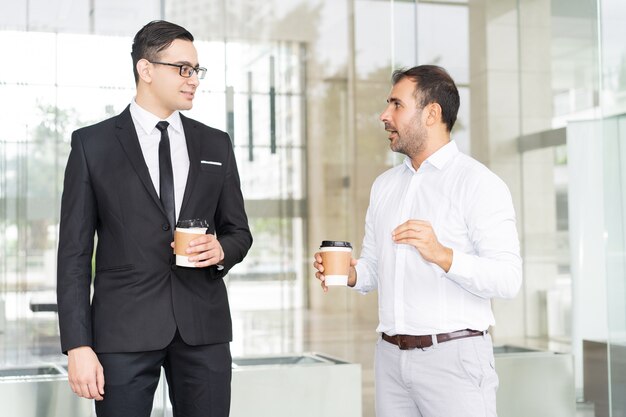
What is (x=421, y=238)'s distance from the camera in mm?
2414

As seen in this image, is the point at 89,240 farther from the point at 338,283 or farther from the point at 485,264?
the point at 485,264

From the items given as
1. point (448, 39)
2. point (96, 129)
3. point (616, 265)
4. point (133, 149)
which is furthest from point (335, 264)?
point (448, 39)

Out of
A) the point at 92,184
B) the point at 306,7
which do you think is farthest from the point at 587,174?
the point at 92,184

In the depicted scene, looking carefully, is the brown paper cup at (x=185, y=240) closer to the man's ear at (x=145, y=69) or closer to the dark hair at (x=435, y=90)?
the man's ear at (x=145, y=69)

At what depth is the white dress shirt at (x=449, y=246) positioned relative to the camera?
8.32 feet

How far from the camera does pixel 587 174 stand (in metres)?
5.79

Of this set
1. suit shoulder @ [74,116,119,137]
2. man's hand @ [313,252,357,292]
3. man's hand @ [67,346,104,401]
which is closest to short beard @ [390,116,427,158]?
man's hand @ [313,252,357,292]

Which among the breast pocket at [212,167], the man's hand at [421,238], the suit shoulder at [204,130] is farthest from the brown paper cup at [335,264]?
the suit shoulder at [204,130]

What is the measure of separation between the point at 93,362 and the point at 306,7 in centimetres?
568

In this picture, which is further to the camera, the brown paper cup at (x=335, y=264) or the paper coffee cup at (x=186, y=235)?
the brown paper cup at (x=335, y=264)

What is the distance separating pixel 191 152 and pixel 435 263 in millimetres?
798

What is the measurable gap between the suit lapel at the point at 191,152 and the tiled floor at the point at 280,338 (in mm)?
2886

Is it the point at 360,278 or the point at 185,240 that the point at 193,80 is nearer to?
the point at 185,240

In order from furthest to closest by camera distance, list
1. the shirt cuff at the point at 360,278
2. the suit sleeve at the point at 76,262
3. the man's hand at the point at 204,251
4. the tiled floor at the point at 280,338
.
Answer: the tiled floor at the point at 280,338, the shirt cuff at the point at 360,278, the suit sleeve at the point at 76,262, the man's hand at the point at 204,251
